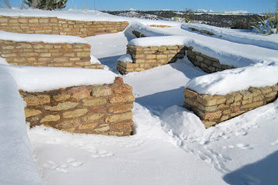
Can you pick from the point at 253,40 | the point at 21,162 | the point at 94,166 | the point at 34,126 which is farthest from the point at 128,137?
the point at 253,40

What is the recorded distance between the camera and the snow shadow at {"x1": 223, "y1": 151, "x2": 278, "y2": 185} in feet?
7.98

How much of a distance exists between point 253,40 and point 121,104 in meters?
5.41

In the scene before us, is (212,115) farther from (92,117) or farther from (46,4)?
(46,4)

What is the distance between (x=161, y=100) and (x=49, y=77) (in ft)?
8.35

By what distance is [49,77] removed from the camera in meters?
2.51

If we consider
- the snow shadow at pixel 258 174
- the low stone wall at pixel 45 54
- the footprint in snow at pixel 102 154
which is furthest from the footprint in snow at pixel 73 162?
the low stone wall at pixel 45 54

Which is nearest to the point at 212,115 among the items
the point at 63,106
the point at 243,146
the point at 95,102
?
the point at 243,146

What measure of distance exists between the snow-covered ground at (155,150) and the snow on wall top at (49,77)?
22mm

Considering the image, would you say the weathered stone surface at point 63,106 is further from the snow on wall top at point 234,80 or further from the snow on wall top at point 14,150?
the snow on wall top at point 234,80

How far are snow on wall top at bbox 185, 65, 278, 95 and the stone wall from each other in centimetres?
685

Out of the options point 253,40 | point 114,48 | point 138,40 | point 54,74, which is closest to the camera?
point 54,74

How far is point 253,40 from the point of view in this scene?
6.61 metres

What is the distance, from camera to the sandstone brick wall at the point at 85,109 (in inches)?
96.0

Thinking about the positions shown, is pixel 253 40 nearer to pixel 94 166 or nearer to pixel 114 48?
pixel 114 48
